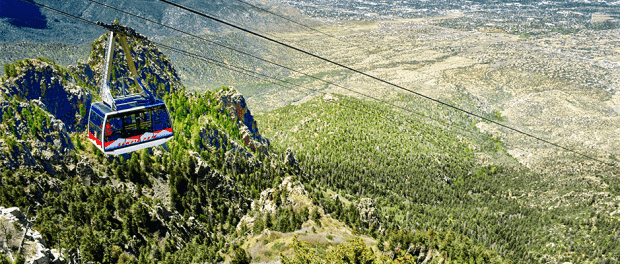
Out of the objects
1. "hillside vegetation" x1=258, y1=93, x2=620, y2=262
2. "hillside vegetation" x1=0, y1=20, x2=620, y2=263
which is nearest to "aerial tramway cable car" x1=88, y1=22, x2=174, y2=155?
"hillside vegetation" x1=0, y1=20, x2=620, y2=263

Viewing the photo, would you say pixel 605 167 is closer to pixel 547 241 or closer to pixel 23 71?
pixel 547 241

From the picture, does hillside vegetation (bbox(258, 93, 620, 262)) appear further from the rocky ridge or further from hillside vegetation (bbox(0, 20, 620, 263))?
the rocky ridge

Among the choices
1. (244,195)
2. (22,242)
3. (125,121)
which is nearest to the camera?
(125,121)

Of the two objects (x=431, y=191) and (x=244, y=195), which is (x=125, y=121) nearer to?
(x=244, y=195)

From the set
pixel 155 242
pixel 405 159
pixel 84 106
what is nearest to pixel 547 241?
pixel 405 159

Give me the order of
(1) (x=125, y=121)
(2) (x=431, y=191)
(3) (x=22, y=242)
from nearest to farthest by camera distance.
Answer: (1) (x=125, y=121) < (3) (x=22, y=242) < (2) (x=431, y=191)

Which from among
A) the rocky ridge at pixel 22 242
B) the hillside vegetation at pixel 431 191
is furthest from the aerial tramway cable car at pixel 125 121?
the hillside vegetation at pixel 431 191

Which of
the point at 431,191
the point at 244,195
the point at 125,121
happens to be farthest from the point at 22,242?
the point at 431,191

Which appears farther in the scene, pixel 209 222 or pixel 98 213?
pixel 209 222
